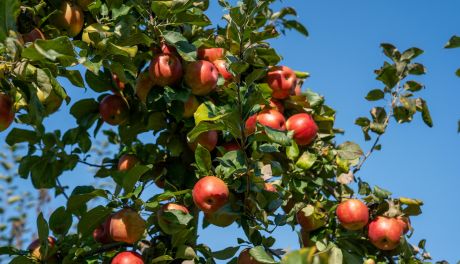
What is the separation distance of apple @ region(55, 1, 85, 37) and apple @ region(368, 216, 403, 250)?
5.12 ft

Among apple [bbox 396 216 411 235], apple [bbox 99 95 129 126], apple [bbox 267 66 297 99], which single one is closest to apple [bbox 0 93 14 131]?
apple [bbox 99 95 129 126]

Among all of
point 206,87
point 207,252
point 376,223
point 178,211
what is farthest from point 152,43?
point 376,223

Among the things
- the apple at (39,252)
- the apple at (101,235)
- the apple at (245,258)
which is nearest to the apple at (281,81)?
the apple at (245,258)

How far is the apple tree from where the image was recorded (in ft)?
6.61

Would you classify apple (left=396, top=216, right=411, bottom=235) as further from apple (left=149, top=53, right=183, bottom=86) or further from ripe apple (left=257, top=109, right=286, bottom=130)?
apple (left=149, top=53, right=183, bottom=86)

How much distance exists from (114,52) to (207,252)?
915 millimetres

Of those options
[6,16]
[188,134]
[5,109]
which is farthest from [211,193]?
[6,16]

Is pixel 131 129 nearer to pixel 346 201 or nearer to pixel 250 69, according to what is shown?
pixel 250 69

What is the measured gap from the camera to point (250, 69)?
272 centimetres

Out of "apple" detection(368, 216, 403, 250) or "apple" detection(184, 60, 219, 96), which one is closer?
"apple" detection(184, 60, 219, 96)

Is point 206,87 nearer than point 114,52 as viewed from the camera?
No

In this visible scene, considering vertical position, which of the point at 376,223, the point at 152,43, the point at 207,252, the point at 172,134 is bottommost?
the point at 207,252

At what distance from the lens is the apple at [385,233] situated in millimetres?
2605

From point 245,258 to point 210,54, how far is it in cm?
95
